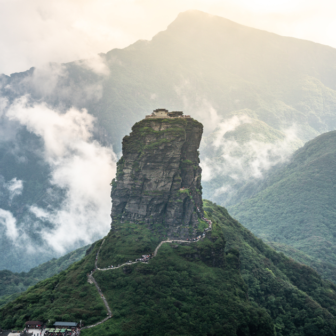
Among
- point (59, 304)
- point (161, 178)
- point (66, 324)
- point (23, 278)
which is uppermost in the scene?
point (23, 278)

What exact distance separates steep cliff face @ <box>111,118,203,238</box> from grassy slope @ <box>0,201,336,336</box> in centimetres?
623

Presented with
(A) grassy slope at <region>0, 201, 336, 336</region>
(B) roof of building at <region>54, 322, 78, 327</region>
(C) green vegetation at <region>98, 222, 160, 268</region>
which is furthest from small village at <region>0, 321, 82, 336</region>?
(C) green vegetation at <region>98, 222, 160, 268</region>

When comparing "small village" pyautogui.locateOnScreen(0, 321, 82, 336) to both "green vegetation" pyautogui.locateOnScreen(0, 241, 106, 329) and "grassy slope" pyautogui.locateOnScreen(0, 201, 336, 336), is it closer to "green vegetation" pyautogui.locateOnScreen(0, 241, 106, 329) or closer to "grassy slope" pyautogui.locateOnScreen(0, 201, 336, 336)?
"green vegetation" pyautogui.locateOnScreen(0, 241, 106, 329)

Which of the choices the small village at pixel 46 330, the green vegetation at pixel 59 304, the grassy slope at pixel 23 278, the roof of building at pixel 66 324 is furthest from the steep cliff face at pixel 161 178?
the grassy slope at pixel 23 278

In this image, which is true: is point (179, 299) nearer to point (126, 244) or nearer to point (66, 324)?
point (126, 244)

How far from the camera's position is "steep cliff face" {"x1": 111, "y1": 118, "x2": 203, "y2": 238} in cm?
9056

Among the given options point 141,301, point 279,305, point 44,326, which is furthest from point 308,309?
point 44,326

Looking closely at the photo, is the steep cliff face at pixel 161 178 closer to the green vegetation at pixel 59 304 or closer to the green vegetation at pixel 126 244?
the green vegetation at pixel 126 244

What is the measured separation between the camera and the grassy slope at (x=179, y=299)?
62.8m

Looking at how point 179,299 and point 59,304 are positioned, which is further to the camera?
point 179,299

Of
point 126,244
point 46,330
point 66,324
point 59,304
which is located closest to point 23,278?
point 126,244

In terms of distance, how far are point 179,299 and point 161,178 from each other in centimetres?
3360

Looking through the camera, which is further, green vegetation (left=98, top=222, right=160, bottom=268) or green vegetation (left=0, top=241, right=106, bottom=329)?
green vegetation (left=98, top=222, right=160, bottom=268)

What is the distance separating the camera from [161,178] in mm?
90875
